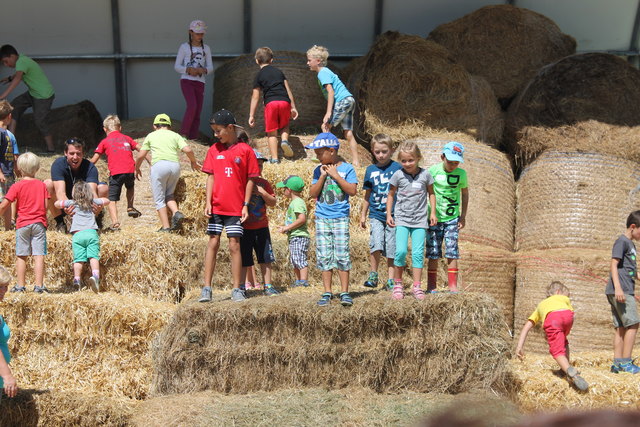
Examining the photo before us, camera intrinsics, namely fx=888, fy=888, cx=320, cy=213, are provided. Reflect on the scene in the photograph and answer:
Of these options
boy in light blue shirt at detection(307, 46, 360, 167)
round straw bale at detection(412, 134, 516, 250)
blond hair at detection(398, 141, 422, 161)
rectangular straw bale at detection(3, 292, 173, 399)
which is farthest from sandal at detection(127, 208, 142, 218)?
blond hair at detection(398, 141, 422, 161)

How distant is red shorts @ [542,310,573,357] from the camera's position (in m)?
7.78

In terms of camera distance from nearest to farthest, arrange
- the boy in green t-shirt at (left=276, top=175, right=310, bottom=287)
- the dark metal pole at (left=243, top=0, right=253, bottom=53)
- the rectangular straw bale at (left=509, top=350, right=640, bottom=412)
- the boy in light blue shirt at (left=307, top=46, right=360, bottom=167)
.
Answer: the rectangular straw bale at (left=509, top=350, right=640, bottom=412), the boy in green t-shirt at (left=276, top=175, right=310, bottom=287), the boy in light blue shirt at (left=307, top=46, right=360, bottom=167), the dark metal pole at (left=243, top=0, right=253, bottom=53)

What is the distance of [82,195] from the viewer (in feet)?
28.9

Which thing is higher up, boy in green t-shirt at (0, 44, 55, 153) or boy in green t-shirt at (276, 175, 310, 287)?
boy in green t-shirt at (0, 44, 55, 153)

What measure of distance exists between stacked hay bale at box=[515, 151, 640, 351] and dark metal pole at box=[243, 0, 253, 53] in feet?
15.3

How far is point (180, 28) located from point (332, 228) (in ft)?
22.3

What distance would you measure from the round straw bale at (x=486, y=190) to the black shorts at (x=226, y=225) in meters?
3.39

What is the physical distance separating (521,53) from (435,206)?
5554 mm

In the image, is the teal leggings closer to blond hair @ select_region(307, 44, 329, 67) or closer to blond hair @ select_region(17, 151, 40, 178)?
blond hair @ select_region(307, 44, 329, 67)

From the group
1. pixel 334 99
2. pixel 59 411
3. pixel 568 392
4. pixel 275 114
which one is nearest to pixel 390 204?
pixel 568 392

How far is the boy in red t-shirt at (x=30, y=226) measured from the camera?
825 cm

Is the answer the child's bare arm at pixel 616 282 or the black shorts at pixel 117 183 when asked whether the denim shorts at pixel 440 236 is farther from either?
the black shorts at pixel 117 183

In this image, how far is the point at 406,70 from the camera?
11406 millimetres

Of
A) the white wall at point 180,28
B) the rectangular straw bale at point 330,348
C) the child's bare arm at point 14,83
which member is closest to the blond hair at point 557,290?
the rectangular straw bale at point 330,348
